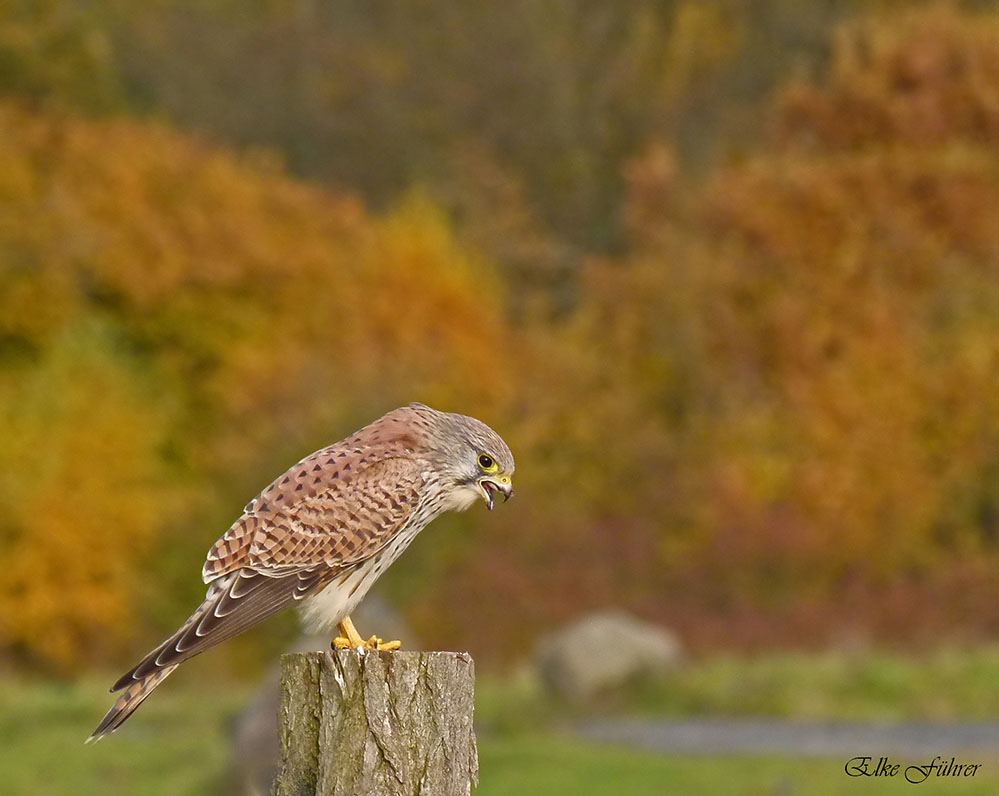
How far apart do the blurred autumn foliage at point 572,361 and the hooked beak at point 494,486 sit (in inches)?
638

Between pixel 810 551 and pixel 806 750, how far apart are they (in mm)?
10424

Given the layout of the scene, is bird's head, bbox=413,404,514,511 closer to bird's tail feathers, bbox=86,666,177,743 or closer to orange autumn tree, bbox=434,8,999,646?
bird's tail feathers, bbox=86,666,177,743

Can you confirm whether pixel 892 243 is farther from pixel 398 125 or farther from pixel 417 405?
pixel 417 405

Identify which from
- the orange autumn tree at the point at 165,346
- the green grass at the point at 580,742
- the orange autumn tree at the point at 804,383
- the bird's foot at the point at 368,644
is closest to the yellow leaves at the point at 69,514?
the orange autumn tree at the point at 165,346

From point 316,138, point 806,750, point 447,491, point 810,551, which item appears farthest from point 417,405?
point 316,138

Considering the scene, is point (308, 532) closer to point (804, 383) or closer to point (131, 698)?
point (131, 698)

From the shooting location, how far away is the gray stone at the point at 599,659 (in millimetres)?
18875

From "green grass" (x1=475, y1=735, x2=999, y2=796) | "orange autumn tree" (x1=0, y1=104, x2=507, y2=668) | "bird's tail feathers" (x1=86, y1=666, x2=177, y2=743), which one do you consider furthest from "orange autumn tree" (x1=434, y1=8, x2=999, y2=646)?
"bird's tail feathers" (x1=86, y1=666, x2=177, y2=743)

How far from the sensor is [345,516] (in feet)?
18.5

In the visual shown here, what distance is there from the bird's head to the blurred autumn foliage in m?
16.2

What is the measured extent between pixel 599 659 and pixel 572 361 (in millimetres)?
11207

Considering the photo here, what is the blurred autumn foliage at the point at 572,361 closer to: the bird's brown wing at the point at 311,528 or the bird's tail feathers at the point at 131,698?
the bird's brown wing at the point at 311,528

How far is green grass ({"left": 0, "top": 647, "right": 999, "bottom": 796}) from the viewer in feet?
44.1

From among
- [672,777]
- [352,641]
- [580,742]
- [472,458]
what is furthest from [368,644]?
[580,742]
